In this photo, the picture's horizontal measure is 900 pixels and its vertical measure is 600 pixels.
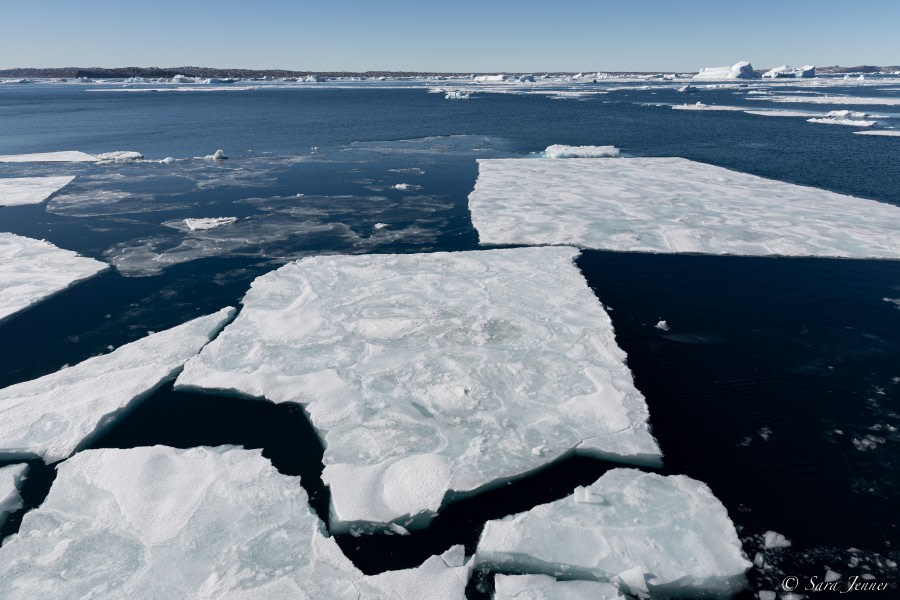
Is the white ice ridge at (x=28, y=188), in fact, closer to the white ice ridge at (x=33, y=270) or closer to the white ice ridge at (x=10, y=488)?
the white ice ridge at (x=33, y=270)

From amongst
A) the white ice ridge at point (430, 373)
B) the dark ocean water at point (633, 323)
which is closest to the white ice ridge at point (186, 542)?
the dark ocean water at point (633, 323)

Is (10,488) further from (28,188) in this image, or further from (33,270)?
(28,188)

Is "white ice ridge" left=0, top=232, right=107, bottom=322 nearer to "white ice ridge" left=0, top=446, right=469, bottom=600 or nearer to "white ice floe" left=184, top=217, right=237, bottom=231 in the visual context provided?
"white ice floe" left=184, top=217, right=237, bottom=231

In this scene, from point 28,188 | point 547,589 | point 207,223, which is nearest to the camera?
point 547,589

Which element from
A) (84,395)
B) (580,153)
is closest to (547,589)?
(84,395)

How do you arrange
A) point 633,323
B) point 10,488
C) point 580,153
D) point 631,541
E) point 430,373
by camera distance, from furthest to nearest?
point 580,153 → point 633,323 → point 430,373 → point 10,488 → point 631,541

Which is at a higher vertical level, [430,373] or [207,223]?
[207,223]

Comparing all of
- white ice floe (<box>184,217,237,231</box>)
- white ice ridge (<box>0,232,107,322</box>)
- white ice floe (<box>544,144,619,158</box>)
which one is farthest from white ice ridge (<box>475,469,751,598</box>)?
white ice floe (<box>544,144,619,158</box>)
